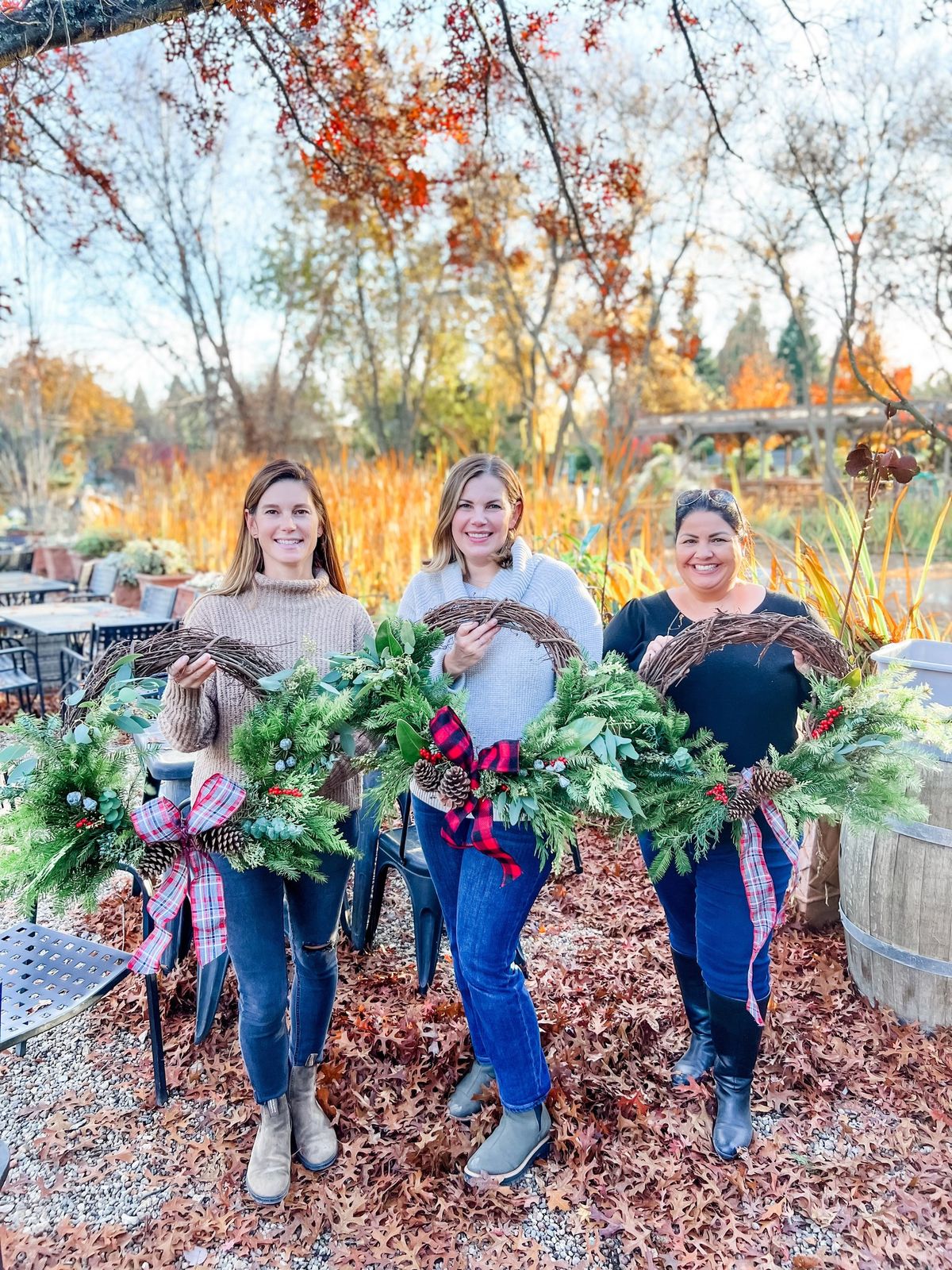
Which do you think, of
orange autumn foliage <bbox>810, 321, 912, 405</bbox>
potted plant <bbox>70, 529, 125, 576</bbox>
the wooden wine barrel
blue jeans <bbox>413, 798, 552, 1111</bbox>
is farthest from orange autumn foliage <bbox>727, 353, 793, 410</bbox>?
blue jeans <bbox>413, 798, 552, 1111</bbox>

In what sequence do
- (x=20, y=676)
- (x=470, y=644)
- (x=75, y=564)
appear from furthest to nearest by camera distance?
(x=75, y=564)
(x=20, y=676)
(x=470, y=644)

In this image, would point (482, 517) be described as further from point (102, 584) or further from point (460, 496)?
point (102, 584)

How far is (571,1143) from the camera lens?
6.85ft

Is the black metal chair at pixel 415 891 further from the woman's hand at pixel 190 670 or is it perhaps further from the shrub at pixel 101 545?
the shrub at pixel 101 545

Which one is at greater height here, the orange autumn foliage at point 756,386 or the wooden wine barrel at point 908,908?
the orange autumn foliage at point 756,386

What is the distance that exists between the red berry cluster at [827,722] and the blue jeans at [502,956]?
0.68 meters

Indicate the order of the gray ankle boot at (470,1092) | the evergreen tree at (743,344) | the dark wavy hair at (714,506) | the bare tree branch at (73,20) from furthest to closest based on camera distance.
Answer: the evergreen tree at (743,344) < the bare tree branch at (73,20) < the gray ankle boot at (470,1092) < the dark wavy hair at (714,506)

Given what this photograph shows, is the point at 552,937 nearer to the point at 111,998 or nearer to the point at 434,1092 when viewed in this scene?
the point at 434,1092

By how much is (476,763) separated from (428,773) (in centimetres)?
11

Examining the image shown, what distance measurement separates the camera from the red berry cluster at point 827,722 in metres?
1.93

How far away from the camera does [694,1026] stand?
2.35 m

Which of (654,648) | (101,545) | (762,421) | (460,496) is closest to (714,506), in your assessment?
(654,648)

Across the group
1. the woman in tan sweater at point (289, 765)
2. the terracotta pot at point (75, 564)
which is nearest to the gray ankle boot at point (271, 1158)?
the woman in tan sweater at point (289, 765)

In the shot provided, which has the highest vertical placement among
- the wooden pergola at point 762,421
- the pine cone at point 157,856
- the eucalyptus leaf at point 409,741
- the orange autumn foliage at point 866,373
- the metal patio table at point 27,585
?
the orange autumn foliage at point 866,373
